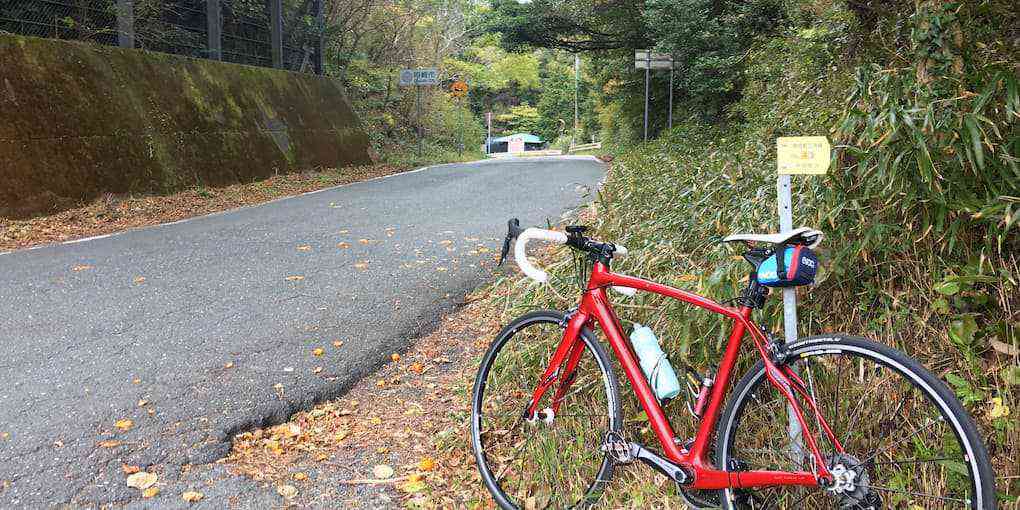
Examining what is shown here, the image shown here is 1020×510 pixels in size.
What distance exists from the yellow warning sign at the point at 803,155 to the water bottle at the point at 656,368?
0.73 metres

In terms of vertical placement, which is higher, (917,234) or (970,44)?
(970,44)

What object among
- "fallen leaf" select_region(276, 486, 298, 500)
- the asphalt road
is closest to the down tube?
"fallen leaf" select_region(276, 486, 298, 500)

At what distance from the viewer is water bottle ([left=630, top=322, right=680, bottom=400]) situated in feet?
8.11

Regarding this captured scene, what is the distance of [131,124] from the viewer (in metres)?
11.6

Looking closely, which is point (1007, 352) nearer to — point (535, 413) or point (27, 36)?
point (535, 413)

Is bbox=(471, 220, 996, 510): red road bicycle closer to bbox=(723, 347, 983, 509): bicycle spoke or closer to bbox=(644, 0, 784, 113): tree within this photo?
bbox=(723, 347, 983, 509): bicycle spoke

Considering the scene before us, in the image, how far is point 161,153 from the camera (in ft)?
39.1

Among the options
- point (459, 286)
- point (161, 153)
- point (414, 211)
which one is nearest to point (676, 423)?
point (459, 286)

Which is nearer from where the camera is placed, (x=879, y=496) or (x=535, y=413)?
(x=879, y=496)

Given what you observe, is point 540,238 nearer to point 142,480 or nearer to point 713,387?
point 713,387

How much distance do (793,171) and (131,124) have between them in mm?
11722

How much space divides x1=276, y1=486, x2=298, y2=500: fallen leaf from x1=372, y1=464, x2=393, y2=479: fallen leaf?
1.19ft

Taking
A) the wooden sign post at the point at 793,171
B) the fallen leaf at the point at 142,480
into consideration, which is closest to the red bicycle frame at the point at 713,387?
the wooden sign post at the point at 793,171

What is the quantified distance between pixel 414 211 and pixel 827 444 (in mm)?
8679
